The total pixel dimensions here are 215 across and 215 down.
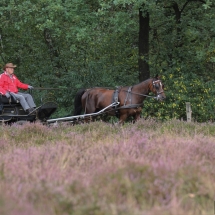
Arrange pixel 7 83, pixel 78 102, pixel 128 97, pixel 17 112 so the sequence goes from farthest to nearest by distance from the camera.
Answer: pixel 78 102, pixel 128 97, pixel 7 83, pixel 17 112

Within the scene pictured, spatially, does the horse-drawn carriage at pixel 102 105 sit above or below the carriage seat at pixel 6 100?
below

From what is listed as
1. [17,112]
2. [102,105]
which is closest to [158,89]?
[102,105]

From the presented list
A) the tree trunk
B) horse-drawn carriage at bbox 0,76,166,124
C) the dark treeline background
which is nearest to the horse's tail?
horse-drawn carriage at bbox 0,76,166,124

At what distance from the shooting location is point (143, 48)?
15.1 m

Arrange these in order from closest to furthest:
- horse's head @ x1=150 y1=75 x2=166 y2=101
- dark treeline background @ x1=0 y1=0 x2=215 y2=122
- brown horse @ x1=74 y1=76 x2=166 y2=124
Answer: horse's head @ x1=150 y1=75 x2=166 y2=101 < brown horse @ x1=74 y1=76 x2=166 y2=124 < dark treeline background @ x1=0 y1=0 x2=215 y2=122

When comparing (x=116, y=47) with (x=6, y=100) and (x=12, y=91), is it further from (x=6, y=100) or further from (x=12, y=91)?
(x=6, y=100)

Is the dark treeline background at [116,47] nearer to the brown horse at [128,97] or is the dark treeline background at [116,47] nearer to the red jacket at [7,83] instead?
the brown horse at [128,97]

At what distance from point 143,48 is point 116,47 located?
277 cm

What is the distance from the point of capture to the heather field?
359cm

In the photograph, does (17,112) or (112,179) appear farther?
(17,112)

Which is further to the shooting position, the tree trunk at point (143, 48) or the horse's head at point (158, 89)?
the tree trunk at point (143, 48)

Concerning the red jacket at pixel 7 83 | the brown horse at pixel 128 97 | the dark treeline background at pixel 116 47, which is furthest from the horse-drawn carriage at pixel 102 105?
the dark treeline background at pixel 116 47

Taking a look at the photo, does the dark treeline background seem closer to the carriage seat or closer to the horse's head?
the horse's head

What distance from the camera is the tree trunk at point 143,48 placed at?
14673 millimetres
